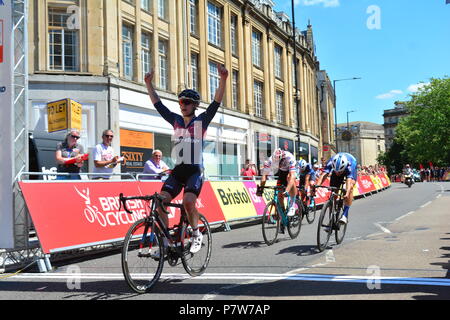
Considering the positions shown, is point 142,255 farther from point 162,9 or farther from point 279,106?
point 279,106

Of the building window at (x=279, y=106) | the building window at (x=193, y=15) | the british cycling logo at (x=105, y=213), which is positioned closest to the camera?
the british cycling logo at (x=105, y=213)

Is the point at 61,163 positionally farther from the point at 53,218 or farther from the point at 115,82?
the point at 115,82

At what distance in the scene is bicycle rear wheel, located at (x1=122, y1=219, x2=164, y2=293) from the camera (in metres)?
4.86

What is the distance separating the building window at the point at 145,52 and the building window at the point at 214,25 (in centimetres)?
703

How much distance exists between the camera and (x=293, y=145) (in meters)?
44.5

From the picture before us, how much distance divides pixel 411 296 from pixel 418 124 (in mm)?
84151

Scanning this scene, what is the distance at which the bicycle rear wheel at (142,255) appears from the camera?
4.86 metres

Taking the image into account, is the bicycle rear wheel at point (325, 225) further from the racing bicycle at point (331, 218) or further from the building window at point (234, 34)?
the building window at point (234, 34)

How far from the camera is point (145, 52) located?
2419cm

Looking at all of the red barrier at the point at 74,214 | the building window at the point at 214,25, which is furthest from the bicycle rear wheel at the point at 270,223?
the building window at the point at 214,25

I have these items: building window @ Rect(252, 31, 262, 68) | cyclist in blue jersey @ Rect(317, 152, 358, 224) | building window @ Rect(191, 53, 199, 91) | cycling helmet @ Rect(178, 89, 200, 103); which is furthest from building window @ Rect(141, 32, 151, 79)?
cycling helmet @ Rect(178, 89, 200, 103)

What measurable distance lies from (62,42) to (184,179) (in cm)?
1693

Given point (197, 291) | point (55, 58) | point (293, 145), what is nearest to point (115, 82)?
point (55, 58)
